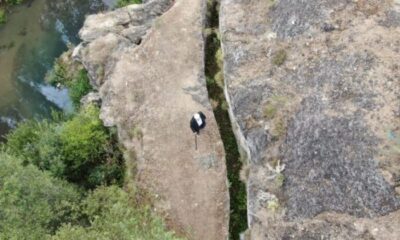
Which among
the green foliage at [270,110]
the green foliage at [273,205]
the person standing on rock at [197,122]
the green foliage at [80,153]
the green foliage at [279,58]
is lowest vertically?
the green foliage at [80,153]

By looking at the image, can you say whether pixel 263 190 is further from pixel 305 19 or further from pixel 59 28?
pixel 59 28

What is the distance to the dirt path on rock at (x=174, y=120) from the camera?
2097cm

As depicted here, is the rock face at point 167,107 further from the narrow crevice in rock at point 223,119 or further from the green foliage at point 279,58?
the green foliage at point 279,58

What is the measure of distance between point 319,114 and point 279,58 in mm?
2958

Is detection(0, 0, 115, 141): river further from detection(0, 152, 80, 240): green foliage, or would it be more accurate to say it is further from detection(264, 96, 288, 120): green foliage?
detection(264, 96, 288, 120): green foliage

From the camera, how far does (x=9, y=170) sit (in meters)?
20.4

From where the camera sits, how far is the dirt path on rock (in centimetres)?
2097

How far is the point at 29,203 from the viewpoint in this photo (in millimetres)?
20125

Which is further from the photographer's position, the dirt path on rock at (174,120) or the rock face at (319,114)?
the dirt path on rock at (174,120)

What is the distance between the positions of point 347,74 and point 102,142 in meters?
11.4

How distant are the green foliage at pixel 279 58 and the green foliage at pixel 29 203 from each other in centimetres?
919

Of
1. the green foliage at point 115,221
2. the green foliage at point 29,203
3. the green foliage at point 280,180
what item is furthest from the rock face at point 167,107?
the green foliage at point 280,180

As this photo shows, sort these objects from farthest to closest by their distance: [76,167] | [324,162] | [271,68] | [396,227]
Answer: [76,167] → [271,68] → [324,162] → [396,227]

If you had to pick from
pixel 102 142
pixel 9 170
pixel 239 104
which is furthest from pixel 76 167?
pixel 239 104
